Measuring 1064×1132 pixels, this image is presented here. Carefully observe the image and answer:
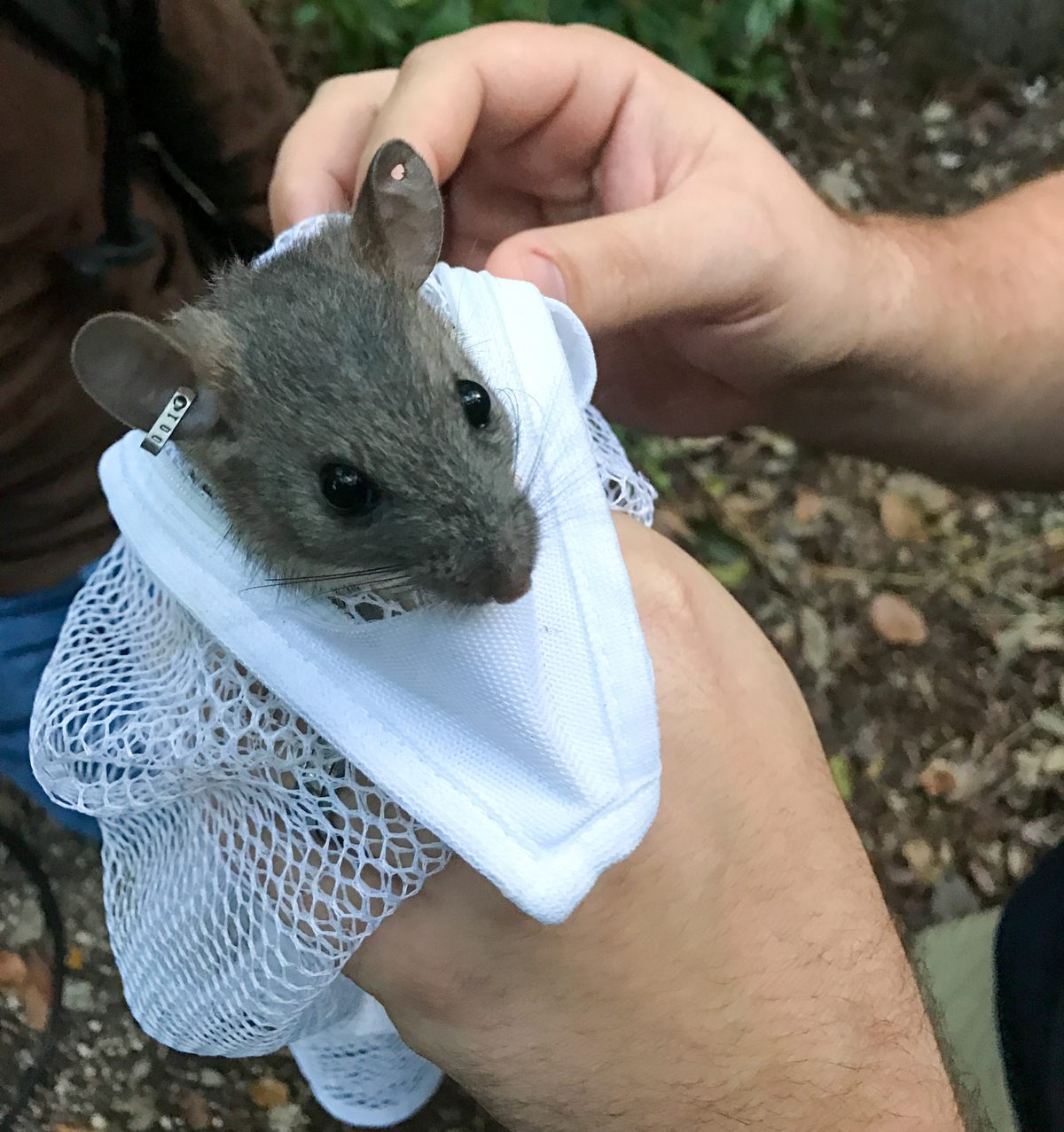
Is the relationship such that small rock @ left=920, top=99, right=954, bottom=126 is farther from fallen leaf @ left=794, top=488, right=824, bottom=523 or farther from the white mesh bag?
the white mesh bag

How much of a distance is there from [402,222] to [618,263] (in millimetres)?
256

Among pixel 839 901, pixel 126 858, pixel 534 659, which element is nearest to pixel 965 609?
pixel 839 901

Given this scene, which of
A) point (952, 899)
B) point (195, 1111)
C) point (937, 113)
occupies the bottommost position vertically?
point (195, 1111)

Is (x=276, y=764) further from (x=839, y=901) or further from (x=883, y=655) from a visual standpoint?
(x=883, y=655)

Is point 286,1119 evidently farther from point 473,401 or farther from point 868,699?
point 473,401

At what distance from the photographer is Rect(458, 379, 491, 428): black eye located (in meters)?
1.01

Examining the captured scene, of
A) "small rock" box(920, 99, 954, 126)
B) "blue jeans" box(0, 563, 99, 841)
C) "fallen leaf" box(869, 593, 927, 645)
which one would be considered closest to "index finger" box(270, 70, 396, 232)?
"blue jeans" box(0, 563, 99, 841)

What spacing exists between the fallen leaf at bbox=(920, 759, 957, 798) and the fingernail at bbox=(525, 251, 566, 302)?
59.9 inches

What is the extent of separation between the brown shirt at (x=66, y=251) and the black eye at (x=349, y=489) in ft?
2.52

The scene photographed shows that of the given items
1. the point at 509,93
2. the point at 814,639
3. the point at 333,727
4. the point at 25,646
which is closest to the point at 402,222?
the point at 509,93

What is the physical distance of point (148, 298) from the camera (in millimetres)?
1723

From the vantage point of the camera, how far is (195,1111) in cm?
196

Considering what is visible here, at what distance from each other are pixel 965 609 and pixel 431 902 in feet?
5.70

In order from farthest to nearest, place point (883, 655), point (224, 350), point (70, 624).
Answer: point (883, 655) < point (70, 624) < point (224, 350)
